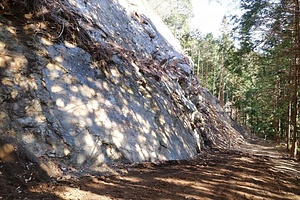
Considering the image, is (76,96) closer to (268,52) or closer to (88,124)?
(88,124)

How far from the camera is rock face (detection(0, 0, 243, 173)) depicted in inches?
199

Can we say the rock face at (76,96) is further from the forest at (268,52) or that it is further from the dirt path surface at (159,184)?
the forest at (268,52)

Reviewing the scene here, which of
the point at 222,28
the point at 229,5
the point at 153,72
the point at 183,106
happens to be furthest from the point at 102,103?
the point at 222,28

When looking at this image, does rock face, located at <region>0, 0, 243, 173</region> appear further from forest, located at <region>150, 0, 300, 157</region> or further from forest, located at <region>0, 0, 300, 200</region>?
forest, located at <region>150, 0, 300, 157</region>

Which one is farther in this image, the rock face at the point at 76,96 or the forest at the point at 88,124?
the rock face at the point at 76,96

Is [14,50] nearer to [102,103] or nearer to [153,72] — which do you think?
[102,103]

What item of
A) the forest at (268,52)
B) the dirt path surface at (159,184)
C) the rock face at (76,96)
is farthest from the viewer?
the forest at (268,52)

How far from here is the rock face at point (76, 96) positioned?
199 inches

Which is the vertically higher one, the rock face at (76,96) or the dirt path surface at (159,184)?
the rock face at (76,96)

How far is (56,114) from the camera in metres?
5.42

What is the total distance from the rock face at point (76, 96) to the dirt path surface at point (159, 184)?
587 mm

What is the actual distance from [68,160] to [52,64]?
2315 mm

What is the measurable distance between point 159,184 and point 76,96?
2753 mm

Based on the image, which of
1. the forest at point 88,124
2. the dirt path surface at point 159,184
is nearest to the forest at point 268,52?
the forest at point 88,124
